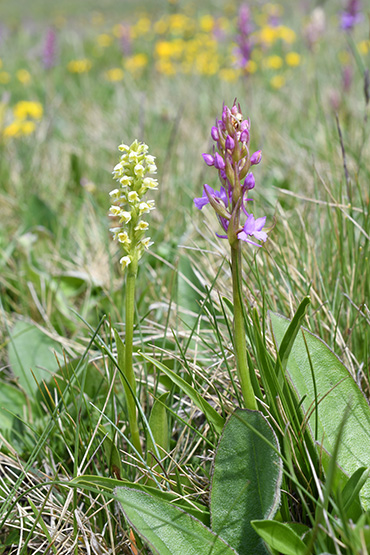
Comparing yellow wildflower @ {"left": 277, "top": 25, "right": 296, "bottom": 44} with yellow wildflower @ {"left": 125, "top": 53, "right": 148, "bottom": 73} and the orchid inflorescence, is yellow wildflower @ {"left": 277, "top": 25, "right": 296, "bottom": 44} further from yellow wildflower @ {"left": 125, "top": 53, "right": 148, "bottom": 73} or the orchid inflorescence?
the orchid inflorescence

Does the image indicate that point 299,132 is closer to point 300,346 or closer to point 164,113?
point 164,113

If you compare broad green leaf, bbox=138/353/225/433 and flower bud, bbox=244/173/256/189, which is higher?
flower bud, bbox=244/173/256/189

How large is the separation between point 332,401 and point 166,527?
45cm

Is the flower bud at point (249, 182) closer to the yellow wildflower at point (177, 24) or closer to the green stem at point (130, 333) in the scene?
the green stem at point (130, 333)

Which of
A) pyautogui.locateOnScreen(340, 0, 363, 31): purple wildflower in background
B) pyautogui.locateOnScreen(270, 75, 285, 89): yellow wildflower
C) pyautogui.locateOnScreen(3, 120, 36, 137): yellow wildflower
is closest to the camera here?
pyautogui.locateOnScreen(340, 0, 363, 31): purple wildflower in background

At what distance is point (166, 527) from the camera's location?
1044mm

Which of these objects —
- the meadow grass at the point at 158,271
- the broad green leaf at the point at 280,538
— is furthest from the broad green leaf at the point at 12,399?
the broad green leaf at the point at 280,538

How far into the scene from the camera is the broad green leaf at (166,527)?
1.02 metres

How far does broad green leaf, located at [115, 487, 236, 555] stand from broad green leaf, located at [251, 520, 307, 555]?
0.33 feet

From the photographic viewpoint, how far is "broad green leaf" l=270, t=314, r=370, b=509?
45.1 inches

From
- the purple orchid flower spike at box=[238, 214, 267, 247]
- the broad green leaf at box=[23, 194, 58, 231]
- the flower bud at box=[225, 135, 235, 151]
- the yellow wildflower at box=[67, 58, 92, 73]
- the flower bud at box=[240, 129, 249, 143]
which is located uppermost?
the yellow wildflower at box=[67, 58, 92, 73]

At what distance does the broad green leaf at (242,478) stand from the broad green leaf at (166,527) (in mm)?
45

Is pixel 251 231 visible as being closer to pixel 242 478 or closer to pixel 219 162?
pixel 219 162

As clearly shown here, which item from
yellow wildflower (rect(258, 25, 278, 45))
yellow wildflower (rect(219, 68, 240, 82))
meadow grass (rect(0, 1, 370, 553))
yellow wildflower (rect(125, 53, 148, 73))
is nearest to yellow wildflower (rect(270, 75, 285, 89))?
meadow grass (rect(0, 1, 370, 553))
